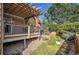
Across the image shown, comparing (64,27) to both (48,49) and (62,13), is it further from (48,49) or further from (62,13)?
(48,49)

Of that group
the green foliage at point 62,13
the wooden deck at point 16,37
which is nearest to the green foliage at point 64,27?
the green foliage at point 62,13

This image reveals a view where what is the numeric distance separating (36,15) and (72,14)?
19.4 inches

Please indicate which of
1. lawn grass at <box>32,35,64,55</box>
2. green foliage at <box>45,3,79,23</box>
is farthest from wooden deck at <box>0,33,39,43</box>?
green foliage at <box>45,3,79,23</box>

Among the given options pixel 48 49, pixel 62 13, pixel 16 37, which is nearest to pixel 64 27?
pixel 62 13

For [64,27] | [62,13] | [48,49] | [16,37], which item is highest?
[62,13]

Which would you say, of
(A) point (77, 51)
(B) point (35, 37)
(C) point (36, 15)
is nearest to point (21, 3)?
(C) point (36, 15)

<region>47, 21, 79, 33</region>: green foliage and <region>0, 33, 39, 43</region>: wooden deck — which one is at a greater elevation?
<region>47, 21, 79, 33</region>: green foliage

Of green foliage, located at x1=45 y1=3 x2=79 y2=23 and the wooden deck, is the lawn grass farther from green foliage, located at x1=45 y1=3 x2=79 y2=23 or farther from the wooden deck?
green foliage, located at x1=45 y1=3 x2=79 y2=23

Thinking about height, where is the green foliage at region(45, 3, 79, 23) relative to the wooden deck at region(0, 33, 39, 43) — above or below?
above

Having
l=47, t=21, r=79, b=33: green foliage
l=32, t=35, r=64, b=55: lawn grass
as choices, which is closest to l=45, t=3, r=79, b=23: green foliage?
l=47, t=21, r=79, b=33: green foliage

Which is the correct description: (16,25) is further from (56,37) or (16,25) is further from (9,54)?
→ (56,37)

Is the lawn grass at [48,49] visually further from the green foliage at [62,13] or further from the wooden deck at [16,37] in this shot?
the green foliage at [62,13]

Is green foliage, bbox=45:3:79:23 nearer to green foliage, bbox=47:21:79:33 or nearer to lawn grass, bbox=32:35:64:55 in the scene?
green foliage, bbox=47:21:79:33

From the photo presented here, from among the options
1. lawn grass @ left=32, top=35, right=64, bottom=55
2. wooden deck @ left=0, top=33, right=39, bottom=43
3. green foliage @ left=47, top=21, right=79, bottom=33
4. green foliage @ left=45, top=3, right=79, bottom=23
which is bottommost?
lawn grass @ left=32, top=35, right=64, bottom=55
